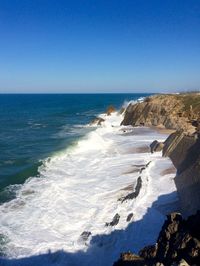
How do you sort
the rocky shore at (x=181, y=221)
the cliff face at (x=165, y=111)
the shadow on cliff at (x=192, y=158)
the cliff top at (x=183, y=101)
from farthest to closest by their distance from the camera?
the cliff top at (x=183, y=101) → the cliff face at (x=165, y=111) → the shadow on cliff at (x=192, y=158) → the rocky shore at (x=181, y=221)

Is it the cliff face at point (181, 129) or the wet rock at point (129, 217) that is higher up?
the cliff face at point (181, 129)

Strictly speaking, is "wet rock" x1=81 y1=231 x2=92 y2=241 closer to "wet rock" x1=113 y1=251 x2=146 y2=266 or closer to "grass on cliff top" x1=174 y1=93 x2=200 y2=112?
"wet rock" x1=113 y1=251 x2=146 y2=266

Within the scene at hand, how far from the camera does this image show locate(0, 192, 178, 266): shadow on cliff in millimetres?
15602

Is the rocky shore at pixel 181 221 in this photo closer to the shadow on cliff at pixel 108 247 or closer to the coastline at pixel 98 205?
the coastline at pixel 98 205

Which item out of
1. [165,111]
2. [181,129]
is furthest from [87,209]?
[165,111]

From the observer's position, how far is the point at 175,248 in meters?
10.2

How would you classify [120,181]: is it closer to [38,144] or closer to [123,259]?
[123,259]

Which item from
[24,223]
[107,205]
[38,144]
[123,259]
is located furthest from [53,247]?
[38,144]

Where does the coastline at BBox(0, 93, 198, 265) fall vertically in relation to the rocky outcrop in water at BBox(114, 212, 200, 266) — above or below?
below

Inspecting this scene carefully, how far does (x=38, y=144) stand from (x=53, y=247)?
97.2 ft

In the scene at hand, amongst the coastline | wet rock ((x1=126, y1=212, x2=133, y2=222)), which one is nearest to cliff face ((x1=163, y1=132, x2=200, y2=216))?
the coastline

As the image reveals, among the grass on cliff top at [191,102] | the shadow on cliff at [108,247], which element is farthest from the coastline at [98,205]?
the grass on cliff top at [191,102]

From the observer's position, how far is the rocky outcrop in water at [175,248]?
9.70m

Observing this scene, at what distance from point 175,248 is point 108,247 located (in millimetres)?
6441
